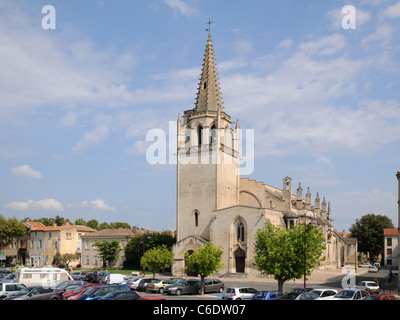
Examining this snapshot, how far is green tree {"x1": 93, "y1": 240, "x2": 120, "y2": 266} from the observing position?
6881 centimetres

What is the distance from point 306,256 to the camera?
33031mm

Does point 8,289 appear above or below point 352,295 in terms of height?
below

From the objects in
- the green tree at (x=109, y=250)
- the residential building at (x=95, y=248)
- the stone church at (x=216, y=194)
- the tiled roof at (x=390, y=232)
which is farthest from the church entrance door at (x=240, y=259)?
the tiled roof at (x=390, y=232)

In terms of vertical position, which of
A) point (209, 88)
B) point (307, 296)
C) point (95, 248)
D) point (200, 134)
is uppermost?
point (209, 88)

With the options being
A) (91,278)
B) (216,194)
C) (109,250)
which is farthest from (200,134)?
(91,278)

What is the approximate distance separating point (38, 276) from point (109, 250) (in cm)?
3216

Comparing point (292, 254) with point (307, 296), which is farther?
point (292, 254)

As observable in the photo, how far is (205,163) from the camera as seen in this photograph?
2363 inches

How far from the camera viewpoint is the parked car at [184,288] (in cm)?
3472

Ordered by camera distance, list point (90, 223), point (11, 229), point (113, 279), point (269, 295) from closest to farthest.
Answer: point (269, 295) < point (113, 279) < point (11, 229) < point (90, 223)

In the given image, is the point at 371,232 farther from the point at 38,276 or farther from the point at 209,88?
the point at 38,276

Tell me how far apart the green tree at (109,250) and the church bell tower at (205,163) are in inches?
555

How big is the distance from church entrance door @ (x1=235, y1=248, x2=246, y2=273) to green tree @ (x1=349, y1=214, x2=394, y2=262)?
52.3 metres
